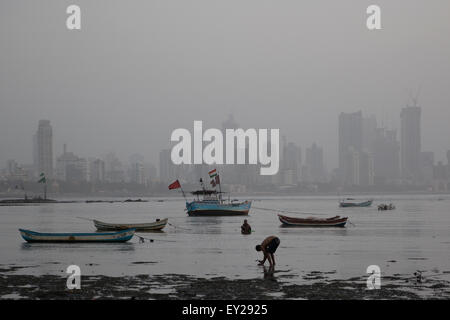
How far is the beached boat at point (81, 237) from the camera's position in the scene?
46.8 meters

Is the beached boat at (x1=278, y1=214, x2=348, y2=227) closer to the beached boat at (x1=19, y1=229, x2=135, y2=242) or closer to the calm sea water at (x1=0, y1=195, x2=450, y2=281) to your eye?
the calm sea water at (x1=0, y1=195, x2=450, y2=281)

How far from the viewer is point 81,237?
4678cm

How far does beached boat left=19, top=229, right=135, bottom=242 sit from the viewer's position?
46.8 meters

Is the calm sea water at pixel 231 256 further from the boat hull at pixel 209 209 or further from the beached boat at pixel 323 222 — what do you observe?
the boat hull at pixel 209 209

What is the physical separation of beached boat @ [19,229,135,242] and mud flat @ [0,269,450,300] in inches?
689

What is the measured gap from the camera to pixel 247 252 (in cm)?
4247

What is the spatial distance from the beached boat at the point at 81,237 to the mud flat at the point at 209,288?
1749cm
